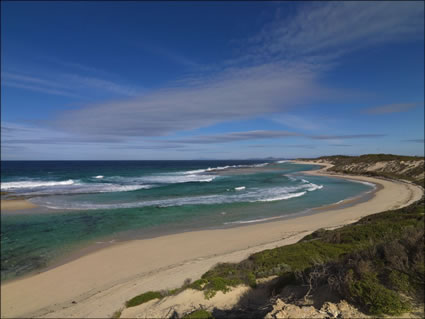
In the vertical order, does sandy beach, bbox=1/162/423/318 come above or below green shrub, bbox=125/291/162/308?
below

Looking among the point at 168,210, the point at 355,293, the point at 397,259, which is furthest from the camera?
the point at 168,210

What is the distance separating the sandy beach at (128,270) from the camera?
27.0ft

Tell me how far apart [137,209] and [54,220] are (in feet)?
21.4

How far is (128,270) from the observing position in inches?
424

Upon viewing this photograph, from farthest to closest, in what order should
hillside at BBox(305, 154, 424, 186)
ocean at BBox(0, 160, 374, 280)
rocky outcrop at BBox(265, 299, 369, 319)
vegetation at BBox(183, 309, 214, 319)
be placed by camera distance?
1. hillside at BBox(305, 154, 424, 186)
2. ocean at BBox(0, 160, 374, 280)
3. vegetation at BBox(183, 309, 214, 319)
4. rocky outcrop at BBox(265, 299, 369, 319)

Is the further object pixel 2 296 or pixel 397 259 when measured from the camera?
pixel 2 296

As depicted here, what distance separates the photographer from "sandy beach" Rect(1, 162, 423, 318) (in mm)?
8242

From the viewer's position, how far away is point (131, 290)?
8.50 meters

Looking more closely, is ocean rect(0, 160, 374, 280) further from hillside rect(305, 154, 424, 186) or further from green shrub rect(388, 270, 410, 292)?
hillside rect(305, 154, 424, 186)

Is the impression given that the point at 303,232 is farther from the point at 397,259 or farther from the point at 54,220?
the point at 54,220

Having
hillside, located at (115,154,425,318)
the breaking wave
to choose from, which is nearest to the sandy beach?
hillside, located at (115,154,425,318)

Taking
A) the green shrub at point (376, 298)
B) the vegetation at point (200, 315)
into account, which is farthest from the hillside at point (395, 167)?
the vegetation at point (200, 315)

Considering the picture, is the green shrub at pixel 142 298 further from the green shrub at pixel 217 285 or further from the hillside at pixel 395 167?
the hillside at pixel 395 167

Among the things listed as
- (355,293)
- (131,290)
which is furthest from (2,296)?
(355,293)
